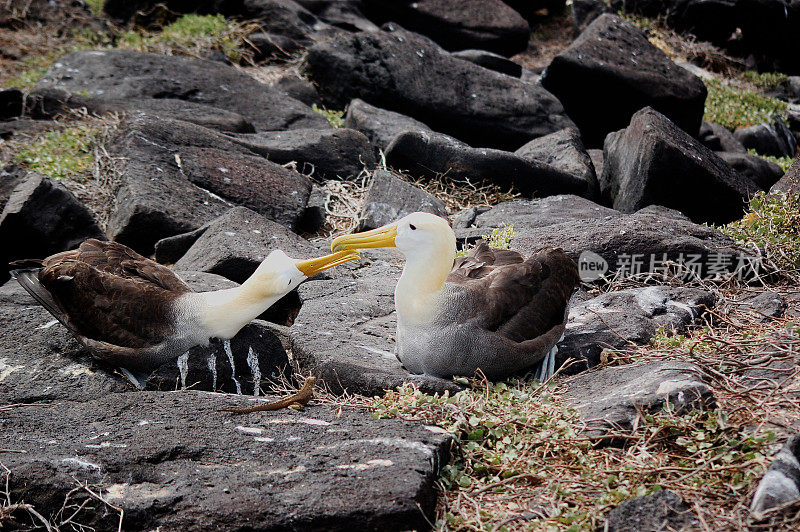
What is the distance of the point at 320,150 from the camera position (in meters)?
8.74

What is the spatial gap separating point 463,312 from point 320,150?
14.6 ft

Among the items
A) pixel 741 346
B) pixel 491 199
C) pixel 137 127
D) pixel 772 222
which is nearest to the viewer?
pixel 741 346

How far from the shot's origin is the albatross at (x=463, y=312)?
4.66 meters

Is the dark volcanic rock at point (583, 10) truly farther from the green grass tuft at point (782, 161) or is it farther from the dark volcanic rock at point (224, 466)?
the dark volcanic rock at point (224, 466)

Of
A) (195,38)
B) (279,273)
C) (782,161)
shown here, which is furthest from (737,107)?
(279,273)

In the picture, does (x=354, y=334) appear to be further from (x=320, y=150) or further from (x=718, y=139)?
(x=718, y=139)

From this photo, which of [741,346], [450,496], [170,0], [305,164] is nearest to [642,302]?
[741,346]

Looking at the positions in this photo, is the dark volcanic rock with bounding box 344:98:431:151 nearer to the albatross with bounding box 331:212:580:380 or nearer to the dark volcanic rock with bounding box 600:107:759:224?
the dark volcanic rock with bounding box 600:107:759:224

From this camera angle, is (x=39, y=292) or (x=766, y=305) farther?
(x=766, y=305)

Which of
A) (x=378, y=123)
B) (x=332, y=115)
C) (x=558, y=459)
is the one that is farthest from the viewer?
(x=332, y=115)

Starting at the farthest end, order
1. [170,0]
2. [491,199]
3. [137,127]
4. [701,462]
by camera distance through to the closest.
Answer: [170,0] < [491,199] < [137,127] < [701,462]

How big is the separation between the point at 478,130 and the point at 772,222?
13.5 ft

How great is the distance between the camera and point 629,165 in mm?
8273

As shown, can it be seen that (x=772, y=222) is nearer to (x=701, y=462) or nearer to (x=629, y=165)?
(x=629, y=165)
